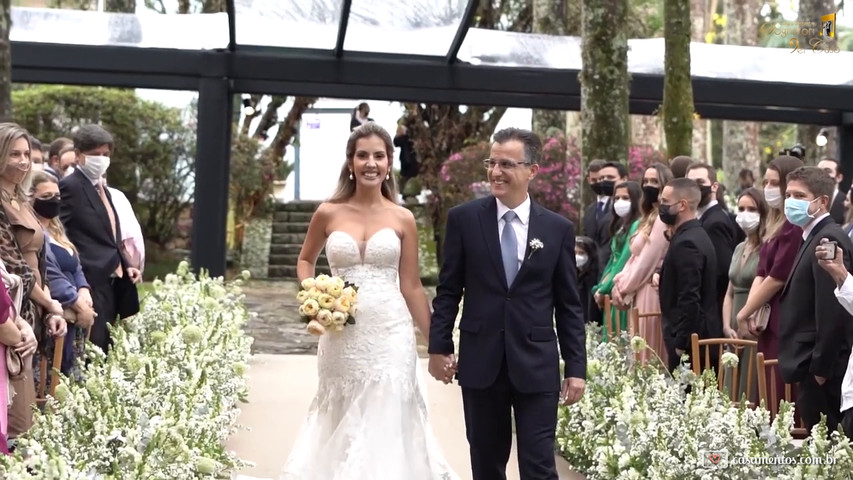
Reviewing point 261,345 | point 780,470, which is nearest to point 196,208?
point 261,345

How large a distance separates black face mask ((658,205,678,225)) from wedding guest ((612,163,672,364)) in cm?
46

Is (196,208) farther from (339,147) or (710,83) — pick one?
(339,147)

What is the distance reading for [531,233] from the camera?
6.05 meters

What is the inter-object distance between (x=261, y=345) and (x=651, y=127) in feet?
60.4

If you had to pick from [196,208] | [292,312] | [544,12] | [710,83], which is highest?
[544,12]

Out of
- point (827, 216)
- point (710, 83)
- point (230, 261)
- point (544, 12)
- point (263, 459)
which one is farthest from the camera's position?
point (230, 261)

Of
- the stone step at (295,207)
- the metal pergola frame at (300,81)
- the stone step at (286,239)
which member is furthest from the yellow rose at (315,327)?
the stone step at (295,207)

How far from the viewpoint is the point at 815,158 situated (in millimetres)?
21875

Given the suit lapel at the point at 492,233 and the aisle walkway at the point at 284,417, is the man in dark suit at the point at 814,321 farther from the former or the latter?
the aisle walkway at the point at 284,417

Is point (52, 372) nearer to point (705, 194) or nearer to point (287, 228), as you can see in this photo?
point (705, 194)

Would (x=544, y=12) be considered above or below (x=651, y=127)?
above

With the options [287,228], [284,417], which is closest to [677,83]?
[284,417]

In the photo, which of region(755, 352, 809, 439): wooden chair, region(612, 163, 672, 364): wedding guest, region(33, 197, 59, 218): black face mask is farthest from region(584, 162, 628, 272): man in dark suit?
region(33, 197, 59, 218): black face mask

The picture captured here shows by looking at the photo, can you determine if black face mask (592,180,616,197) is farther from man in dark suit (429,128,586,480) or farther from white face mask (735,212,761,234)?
man in dark suit (429,128,586,480)
